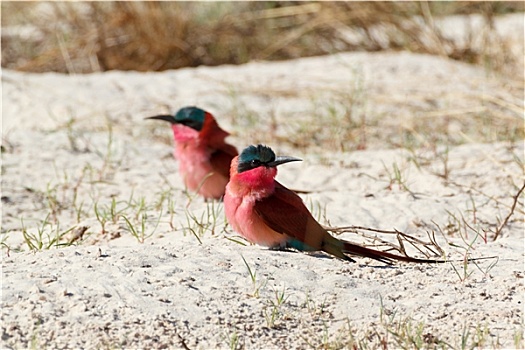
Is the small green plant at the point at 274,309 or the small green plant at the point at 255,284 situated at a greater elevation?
the small green plant at the point at 255,284

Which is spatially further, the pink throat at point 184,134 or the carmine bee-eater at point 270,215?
the pink throat at point 184,134

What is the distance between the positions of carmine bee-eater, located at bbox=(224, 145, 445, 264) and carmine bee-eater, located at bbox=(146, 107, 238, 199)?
2.93ft

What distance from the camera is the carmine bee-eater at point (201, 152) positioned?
399 cm

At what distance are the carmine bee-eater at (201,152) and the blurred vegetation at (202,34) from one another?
2552mm

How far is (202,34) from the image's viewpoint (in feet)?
23.9

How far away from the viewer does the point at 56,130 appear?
4.97m

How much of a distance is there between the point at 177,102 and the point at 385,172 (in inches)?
71.4

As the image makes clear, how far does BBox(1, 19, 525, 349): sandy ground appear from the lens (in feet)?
7.61

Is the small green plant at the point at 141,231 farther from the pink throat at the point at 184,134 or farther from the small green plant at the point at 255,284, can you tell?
the pink throat at the point at 184,134

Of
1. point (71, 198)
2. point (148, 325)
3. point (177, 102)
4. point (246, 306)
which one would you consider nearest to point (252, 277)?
point (246, 306)

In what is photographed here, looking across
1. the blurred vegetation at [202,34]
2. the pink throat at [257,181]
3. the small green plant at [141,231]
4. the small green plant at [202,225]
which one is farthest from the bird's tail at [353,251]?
the blurred vegetation at [202,34]

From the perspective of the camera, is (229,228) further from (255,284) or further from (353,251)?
(255,284)

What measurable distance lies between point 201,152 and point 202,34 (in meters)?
3.31

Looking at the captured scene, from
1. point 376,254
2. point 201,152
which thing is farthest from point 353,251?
point 201,152
